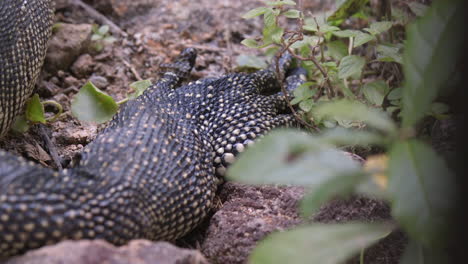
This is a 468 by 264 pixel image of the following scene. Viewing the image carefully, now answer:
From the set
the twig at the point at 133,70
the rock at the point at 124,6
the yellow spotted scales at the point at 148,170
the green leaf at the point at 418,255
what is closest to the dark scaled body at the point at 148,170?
the yellow spotted scales at the point at 148,170

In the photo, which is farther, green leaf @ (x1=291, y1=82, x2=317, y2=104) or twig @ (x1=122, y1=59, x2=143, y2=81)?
twig @ (x1=122, y1=59, x2=143, y2=81)

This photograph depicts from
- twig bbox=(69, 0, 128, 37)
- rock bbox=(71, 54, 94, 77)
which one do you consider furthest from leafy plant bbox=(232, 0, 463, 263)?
twig bbox=(69, 0, 128, 37)

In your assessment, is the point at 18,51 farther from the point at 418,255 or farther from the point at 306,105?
the point at 418,255

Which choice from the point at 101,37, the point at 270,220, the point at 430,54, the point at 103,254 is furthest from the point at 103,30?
the point at 430,54

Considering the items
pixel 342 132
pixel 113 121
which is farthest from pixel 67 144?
pixel 342 132

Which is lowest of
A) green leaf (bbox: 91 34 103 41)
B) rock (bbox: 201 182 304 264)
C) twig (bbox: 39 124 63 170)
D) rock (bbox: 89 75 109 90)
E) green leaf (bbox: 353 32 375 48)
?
rock (bbox: 201 182 304 264)

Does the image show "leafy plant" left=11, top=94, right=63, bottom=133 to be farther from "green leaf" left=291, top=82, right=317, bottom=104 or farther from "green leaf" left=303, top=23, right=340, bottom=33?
"green leaf" left=303, top=23, right=340, bottom=33

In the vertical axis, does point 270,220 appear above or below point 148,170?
below
